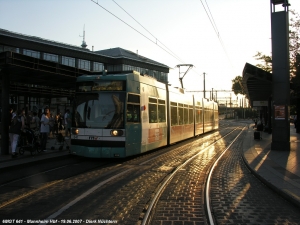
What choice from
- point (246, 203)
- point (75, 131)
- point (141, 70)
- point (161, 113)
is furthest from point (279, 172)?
point (141, 70)

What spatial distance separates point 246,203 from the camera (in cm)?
617

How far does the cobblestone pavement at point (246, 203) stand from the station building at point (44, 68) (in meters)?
6.18

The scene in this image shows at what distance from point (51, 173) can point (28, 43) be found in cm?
3624

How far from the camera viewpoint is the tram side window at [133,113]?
36.1 ft

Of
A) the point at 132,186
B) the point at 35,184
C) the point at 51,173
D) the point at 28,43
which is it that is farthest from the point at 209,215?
the point at 28,43

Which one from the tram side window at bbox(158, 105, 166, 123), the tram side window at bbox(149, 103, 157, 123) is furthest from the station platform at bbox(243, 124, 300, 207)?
the tram side window at bbox(158, 105, 166, 123)

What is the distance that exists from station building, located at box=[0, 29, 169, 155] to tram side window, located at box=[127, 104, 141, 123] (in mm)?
1869

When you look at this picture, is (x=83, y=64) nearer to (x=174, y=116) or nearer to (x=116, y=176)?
(x=174, y=116)

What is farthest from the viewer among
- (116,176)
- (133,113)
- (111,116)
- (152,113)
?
(152,113)

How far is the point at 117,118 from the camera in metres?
10.7

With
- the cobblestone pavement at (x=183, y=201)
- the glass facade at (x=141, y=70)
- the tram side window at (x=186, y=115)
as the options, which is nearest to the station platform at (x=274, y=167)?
the cobblestone pavement at (x=183, y=201)

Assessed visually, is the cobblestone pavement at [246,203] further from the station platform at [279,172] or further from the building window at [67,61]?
the building window at [67,61]

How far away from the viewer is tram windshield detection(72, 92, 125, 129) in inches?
423

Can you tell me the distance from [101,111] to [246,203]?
6.25 m
